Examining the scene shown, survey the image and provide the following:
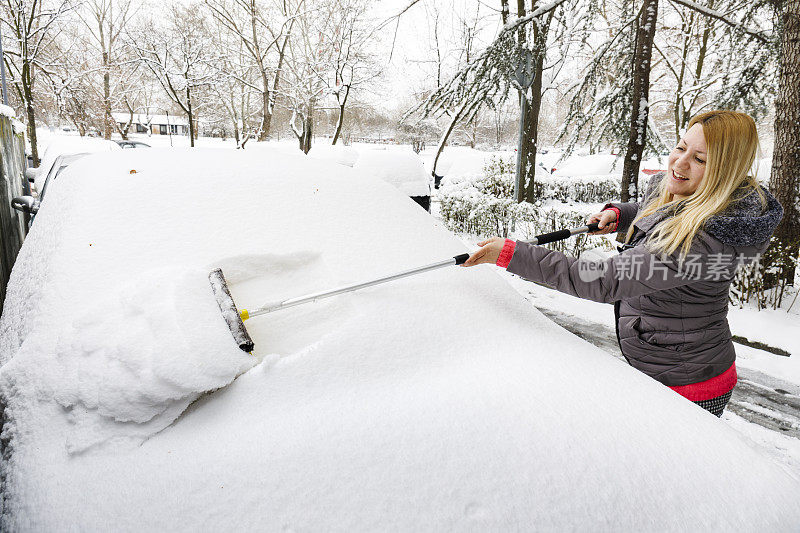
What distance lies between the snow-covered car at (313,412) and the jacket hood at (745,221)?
1.93ft

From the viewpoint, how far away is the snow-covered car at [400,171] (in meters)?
5.96

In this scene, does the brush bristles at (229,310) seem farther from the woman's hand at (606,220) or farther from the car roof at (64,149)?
the car roof at (64,149)

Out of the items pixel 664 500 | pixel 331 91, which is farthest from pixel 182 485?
pixel 331 91

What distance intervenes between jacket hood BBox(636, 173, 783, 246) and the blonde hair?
23 millimetres

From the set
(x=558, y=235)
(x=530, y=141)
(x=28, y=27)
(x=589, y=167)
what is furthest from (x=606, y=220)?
(x=28, y=27)

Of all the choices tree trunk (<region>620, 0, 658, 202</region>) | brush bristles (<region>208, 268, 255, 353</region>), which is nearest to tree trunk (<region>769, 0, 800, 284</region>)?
tree trunk (<region>620, 0, 658, 202</region>)

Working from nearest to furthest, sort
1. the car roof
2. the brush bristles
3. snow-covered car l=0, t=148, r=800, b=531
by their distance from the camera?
snow-covered car l=0, t=148, r=800, b=531, the brush bristles, the car roof

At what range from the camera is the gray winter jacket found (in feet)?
4.92

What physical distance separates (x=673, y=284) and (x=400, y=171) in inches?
189

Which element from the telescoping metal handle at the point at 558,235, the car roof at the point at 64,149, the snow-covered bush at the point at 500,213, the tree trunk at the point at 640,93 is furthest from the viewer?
the car roof at the point at 64,149

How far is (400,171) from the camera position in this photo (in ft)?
19.9

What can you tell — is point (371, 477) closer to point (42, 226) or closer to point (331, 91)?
point (42, 226)

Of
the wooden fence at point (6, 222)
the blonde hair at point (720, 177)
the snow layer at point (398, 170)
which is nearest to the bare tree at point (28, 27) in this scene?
the wooden fence at point (6, 222)

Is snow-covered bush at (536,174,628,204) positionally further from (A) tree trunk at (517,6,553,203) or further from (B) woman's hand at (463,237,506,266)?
(B) woman's hand at (463,237,506,266)
